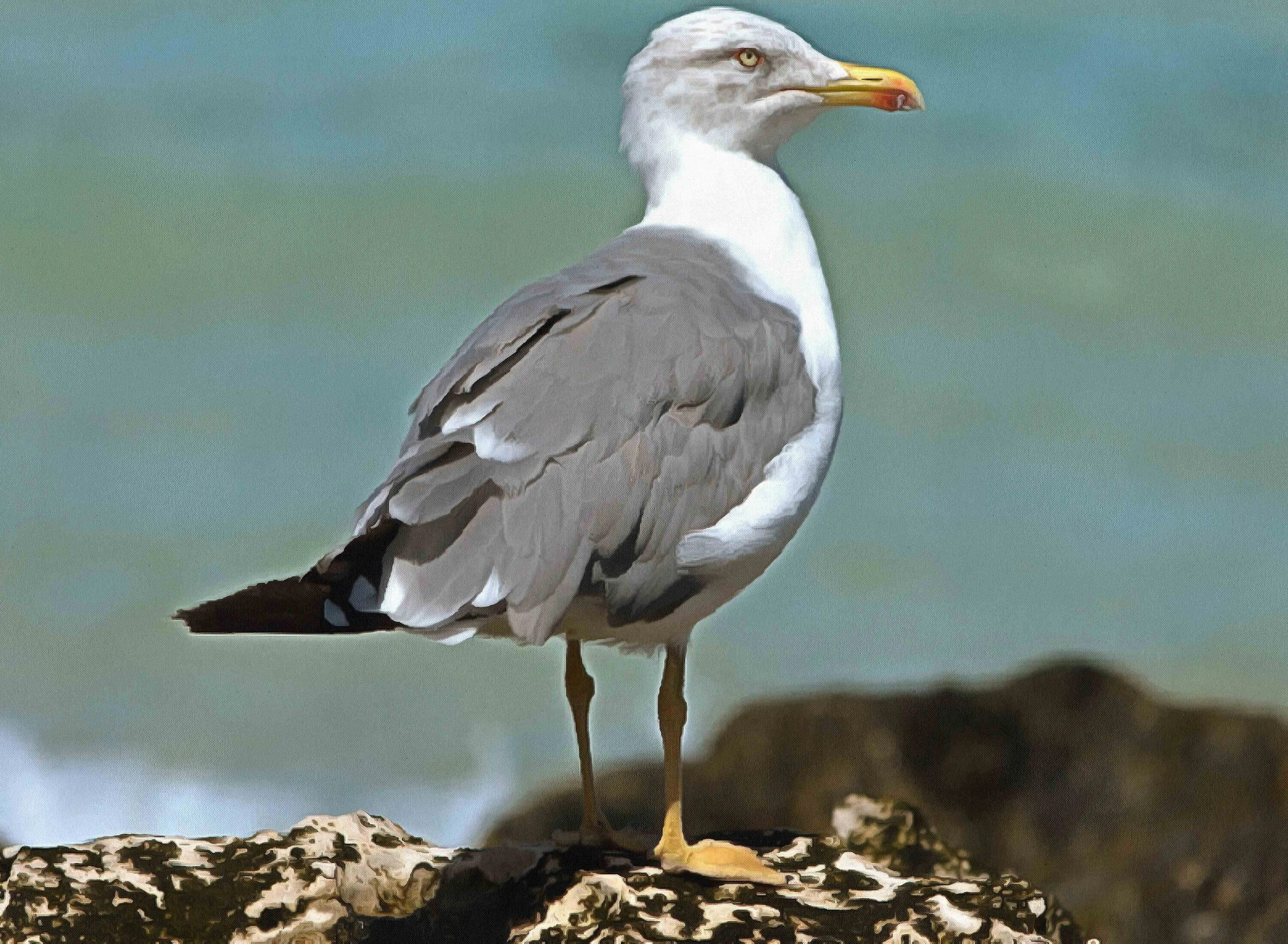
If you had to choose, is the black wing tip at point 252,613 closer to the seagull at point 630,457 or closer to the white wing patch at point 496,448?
the seagull at point 630,457

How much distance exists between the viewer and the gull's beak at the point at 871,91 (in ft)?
24.7

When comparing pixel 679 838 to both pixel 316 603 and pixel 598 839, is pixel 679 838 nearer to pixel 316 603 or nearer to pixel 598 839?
pixel 598 839

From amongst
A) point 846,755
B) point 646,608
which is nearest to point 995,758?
point 846,755

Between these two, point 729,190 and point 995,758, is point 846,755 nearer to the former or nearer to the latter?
point 995,758

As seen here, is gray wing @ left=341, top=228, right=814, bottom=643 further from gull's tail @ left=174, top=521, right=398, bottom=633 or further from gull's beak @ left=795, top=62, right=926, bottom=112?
gull's beak @ left=795, top=62, right=926, bottom=112

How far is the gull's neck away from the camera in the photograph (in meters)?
7.00

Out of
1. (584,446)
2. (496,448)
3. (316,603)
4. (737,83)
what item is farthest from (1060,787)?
(316,603)

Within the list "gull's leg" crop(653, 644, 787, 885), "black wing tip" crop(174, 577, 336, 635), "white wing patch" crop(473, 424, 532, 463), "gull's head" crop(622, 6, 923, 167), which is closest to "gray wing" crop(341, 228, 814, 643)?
"white wing patch" crop(473, 424, 532, 463)

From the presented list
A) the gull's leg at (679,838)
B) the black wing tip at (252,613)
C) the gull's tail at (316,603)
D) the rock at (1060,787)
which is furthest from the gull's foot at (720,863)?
the rock at (1060,787)

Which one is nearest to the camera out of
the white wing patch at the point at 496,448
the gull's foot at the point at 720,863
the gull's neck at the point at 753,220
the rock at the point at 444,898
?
the white wing patch at the point at 496,448

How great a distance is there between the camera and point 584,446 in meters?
6.07

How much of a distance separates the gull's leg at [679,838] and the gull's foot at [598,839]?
147mm

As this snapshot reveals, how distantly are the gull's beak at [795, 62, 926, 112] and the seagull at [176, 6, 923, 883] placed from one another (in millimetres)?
162

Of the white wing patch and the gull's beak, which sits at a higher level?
the gull's beak
